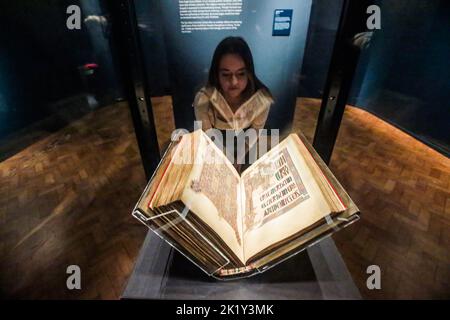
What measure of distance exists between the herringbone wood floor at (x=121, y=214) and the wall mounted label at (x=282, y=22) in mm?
1392

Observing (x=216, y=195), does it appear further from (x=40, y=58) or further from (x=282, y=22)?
(x=40, y=58)

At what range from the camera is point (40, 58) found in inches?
120

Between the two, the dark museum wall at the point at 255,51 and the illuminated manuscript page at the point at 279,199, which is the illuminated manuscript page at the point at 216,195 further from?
the dark museum wall at the point at 255,51

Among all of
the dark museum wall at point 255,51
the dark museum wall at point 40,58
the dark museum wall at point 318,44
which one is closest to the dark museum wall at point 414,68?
the dark museum wall at point 318,44


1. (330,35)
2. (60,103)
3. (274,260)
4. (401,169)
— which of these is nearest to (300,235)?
(274,260)

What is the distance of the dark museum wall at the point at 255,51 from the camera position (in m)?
0.74

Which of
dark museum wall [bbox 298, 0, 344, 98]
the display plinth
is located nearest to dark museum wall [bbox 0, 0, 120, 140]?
dark museum wall [bbox 298, 0, 344, 98]

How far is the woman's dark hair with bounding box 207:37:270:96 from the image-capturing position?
772 mm

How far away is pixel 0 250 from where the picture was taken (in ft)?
5.41

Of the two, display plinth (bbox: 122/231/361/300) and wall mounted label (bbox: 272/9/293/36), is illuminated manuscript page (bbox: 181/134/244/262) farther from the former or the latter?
wall mounted label (bbox: 272/9/293/36)

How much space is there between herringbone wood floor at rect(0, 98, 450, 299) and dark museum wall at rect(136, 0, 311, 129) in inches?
45.2
